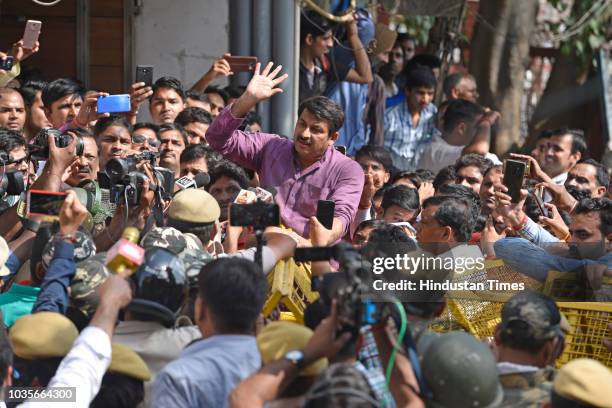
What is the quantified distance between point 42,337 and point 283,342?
855 mm

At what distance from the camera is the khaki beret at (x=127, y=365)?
422 cm

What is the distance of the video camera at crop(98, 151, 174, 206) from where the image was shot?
5.49m

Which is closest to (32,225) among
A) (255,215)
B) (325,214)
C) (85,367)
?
(255,215)

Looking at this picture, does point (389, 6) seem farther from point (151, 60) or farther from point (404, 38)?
point (151, 60)

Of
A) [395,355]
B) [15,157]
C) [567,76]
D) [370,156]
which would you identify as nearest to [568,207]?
[370,156]

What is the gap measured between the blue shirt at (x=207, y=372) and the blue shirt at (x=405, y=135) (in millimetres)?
5851

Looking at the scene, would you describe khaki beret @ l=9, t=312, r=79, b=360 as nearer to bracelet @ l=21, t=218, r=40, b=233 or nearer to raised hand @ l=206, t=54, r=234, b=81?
bracelet @ l=21, t=218, r=40, b=233

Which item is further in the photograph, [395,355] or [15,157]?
[15,157]

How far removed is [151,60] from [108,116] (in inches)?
78.1

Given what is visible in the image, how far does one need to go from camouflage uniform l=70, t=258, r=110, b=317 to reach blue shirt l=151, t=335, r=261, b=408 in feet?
1.88

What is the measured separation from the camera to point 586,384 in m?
3.83

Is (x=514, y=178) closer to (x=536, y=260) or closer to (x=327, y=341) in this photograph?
(x=536, y=260)

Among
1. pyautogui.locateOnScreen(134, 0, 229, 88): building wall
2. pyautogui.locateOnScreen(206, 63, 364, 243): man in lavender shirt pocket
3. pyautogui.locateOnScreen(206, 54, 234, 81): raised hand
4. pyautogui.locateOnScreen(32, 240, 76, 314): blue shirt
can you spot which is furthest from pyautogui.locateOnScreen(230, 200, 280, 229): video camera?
pyautogui.locateOnScreen(134, 0, 229, 88): building wall

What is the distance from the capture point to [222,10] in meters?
9.19
